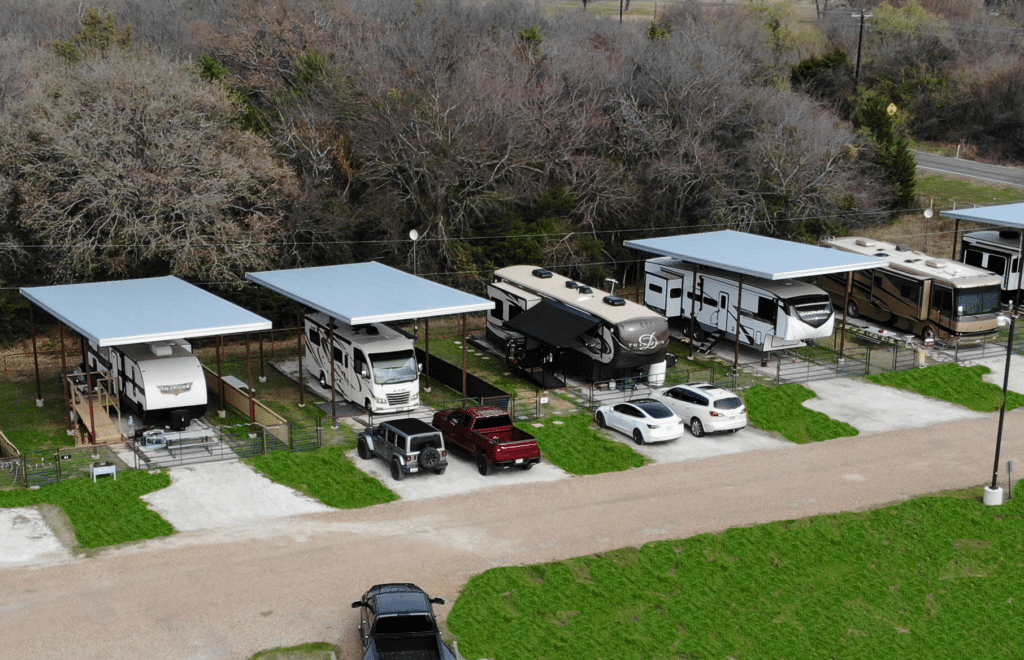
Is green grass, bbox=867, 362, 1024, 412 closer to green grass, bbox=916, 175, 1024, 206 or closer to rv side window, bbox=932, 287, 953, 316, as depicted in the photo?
rv side window, bbox=932, 287, 953, 316

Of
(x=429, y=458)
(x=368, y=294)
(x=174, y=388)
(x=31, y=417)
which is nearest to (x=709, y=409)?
(x=429, y=458)

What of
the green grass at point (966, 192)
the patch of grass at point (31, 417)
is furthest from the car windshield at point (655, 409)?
the green grass at point (966, 192)

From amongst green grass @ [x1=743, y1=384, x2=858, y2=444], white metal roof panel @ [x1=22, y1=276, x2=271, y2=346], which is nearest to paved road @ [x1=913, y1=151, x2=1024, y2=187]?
green grass @ [x1=743, y1=384, x2=858, y2=444]

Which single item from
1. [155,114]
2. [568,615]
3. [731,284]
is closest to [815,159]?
[731,284]

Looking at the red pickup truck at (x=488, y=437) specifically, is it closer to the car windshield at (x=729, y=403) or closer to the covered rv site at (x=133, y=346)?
the car windshield at (x=729, y=403)

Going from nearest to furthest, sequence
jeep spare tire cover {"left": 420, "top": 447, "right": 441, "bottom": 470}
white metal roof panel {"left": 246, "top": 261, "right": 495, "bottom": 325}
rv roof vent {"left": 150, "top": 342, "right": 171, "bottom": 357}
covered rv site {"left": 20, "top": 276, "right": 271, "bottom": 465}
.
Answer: jeep spare tire cover {"left": 420, "top": 447, "right": 441, "bottom": 470} → covered rv site {"left": 20, "top": 276, "right": 271, "bottom": 465} → rv roof vent {"left": 150, "top": 342, "right": 171, "bottom": 357} → white metal roof panel {"left": 246, "top": 261, "right": 495, "bottom": 325}

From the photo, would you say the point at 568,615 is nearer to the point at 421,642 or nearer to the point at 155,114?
the point at 421,642
